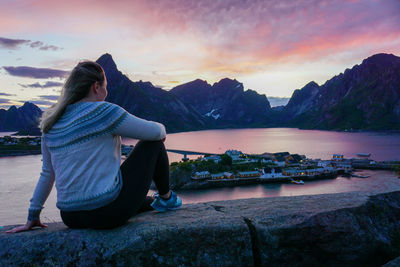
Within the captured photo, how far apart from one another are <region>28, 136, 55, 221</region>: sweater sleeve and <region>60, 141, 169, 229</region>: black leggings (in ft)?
1.02

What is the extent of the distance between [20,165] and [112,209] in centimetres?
5516

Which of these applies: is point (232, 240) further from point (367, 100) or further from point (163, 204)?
point (367, 100)

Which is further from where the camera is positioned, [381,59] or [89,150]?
[381,59]

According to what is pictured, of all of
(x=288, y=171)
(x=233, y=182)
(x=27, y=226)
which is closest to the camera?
(x=27, y=226)

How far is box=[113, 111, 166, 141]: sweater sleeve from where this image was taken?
1.99 metres

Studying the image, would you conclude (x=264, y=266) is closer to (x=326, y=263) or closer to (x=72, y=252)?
(x=326, y=263)

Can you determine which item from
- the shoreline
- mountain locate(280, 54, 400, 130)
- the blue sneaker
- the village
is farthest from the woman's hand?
mountain locate(280, 54, 400, 130)

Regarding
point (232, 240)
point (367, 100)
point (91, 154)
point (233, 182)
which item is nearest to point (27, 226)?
point (91, 154)

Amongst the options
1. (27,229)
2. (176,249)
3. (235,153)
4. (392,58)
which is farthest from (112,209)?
(392,58)

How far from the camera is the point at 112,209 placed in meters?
2.03

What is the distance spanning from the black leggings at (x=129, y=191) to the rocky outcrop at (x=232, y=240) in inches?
2.9

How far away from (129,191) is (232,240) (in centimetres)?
90

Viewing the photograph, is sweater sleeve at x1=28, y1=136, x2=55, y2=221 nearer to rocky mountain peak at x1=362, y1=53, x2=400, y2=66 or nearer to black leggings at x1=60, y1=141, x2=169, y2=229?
black leggings at x1=60, y1=141, x2=169, y2=229

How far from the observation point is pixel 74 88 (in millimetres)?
2104
